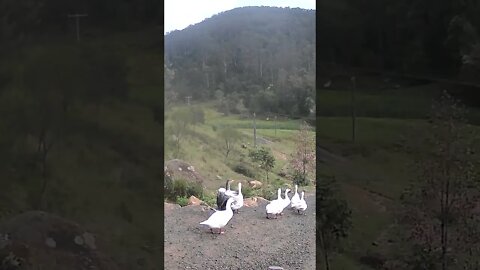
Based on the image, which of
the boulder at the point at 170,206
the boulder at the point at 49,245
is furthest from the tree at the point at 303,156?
the boulder at the point at 49,245

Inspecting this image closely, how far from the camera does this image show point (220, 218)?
126 inches

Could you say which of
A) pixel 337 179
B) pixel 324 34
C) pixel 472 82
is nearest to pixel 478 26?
pixel 472 82

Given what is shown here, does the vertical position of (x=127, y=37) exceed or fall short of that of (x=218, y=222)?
it exceeds it

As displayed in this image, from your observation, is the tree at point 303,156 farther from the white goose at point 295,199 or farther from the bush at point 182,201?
the bush at point 182,201

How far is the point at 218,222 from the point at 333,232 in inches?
22.1

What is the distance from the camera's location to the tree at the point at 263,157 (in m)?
3.22

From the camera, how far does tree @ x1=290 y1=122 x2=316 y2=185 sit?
3189 mm

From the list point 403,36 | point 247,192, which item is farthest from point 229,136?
point 403,36

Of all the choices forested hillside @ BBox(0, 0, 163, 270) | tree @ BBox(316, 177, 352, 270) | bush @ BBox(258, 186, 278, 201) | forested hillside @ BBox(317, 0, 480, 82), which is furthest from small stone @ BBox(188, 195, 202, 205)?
forested hillside @ BBox(317, 0, 480, 82)

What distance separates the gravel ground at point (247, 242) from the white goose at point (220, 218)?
0.02 metres

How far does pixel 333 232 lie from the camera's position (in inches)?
119

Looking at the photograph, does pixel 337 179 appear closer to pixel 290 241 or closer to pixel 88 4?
pixel 290 241

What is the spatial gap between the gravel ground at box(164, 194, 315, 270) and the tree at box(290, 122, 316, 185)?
0.11 m

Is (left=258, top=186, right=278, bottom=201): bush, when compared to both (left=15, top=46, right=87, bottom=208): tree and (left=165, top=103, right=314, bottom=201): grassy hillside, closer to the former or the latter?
(left=165, top=103, right=314, bottom=201): grassy hillside
